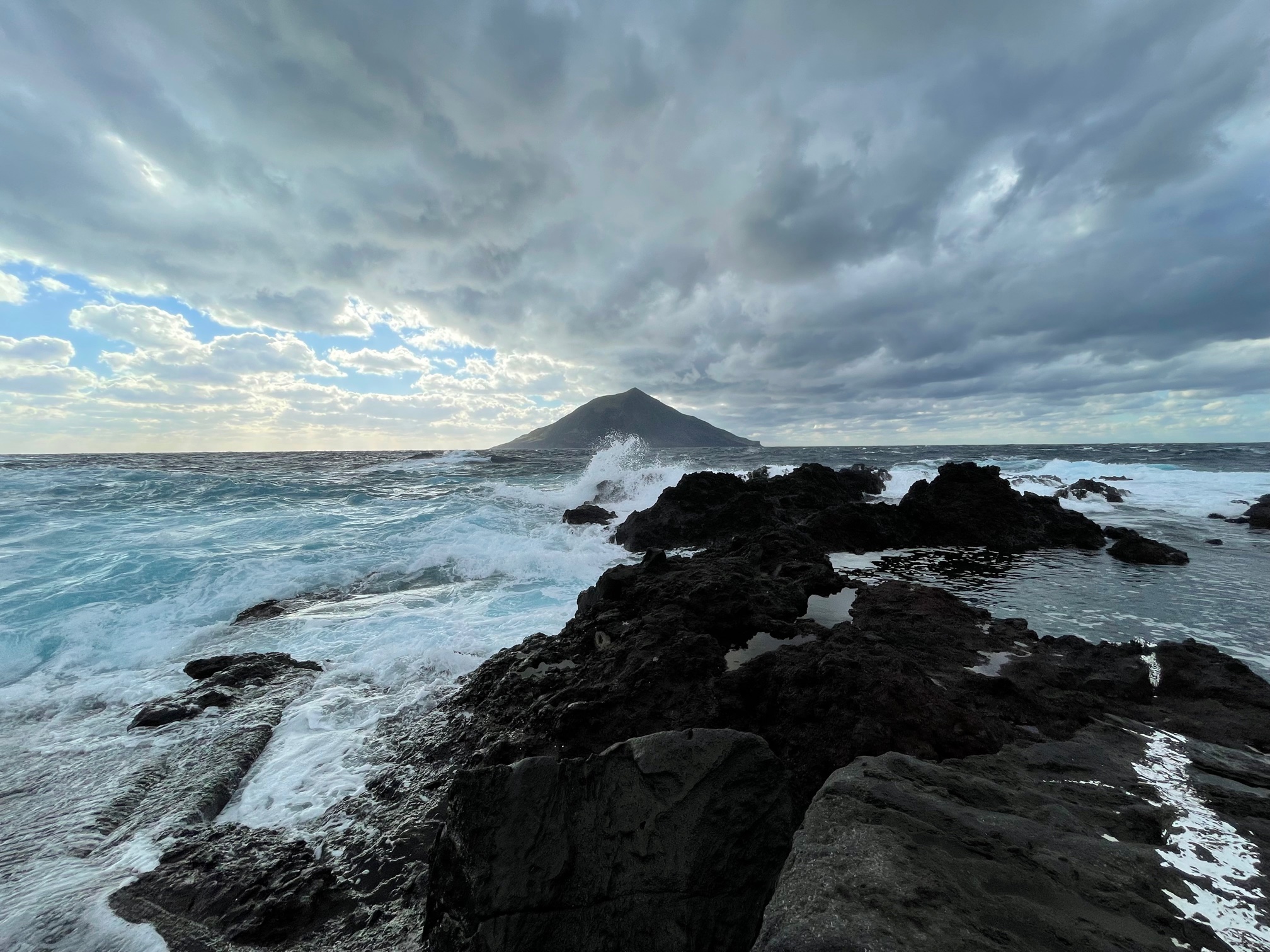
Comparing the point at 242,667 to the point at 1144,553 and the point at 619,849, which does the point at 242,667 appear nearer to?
the point at 619,849

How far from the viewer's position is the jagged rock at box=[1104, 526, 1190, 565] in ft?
35.7

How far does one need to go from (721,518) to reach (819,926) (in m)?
13.1

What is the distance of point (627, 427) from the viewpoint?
486 ft

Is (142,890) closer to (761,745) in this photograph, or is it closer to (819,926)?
(761,745)

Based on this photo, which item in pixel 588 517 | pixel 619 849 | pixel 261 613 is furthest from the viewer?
pixel 588 517

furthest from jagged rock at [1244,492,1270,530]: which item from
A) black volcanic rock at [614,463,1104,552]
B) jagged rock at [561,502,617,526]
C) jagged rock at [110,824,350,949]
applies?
jagged rock at [110,824,350,949]

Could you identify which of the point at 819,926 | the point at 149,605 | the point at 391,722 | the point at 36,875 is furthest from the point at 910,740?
the point at 149,605

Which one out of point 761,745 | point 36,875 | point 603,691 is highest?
point 761,745

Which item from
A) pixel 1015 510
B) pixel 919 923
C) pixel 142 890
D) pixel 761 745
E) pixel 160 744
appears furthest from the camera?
pixel 1015 510

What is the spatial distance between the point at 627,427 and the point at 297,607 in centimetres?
13920

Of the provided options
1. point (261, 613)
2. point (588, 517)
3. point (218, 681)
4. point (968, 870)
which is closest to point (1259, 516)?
point (588, 517)

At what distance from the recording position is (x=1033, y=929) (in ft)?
5.67

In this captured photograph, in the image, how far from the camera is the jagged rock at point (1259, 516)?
599 inches

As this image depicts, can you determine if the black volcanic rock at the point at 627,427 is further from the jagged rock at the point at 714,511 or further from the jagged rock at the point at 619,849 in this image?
the jagged rock at the point at 619,849
